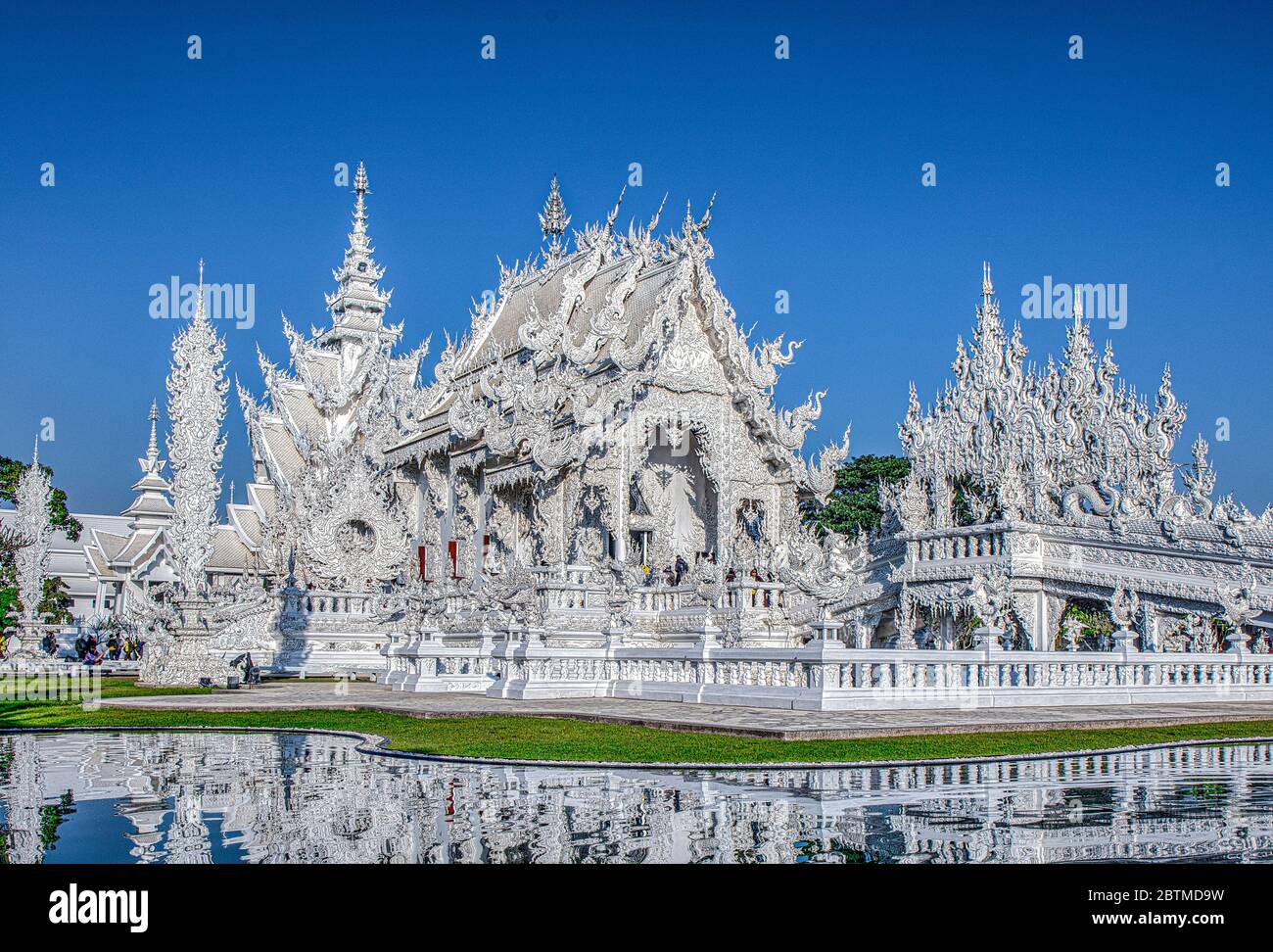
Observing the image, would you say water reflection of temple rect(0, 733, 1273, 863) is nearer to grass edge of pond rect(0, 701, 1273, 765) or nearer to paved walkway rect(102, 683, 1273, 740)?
grass edge of pond rect(0, 701, 1273, 765)

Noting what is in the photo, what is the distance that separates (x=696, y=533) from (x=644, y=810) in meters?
22.0

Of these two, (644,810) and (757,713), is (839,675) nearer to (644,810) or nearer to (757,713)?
(757,713)

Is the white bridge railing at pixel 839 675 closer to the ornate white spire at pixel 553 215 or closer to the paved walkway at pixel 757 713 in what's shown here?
the paved walkway at pixel 757 713

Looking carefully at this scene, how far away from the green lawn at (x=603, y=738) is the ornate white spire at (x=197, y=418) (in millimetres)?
13205

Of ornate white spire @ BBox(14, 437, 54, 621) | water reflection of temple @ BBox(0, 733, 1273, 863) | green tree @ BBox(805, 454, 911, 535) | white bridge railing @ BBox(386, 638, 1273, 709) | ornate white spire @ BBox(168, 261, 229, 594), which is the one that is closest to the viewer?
water reflection of temple @ BBox(0, 733, 1273, 863)

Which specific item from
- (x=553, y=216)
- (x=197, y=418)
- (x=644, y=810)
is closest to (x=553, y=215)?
(x=553, y=216)

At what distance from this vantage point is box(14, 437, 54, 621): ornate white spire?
36812 millimetres

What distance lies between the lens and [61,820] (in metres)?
6.81

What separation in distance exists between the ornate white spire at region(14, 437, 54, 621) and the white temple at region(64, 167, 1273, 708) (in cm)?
530

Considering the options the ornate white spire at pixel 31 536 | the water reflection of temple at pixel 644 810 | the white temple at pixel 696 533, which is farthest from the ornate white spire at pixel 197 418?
the water reflection of temple at pixel 644 810

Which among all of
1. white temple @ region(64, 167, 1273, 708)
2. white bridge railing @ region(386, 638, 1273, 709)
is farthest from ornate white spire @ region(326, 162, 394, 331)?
white bridge railing @ region(386, 638, 1273, 709)

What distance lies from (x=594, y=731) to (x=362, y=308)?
3654 cm

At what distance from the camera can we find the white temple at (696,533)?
58.8 ft
